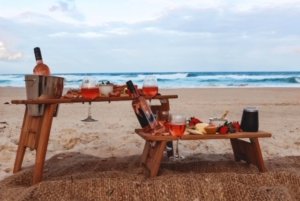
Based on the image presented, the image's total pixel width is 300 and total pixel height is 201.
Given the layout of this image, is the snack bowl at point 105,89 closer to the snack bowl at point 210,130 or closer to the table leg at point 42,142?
the table leg at point 42,142

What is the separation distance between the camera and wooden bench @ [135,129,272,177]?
14.4 feet

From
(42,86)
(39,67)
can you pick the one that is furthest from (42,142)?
(39,67)

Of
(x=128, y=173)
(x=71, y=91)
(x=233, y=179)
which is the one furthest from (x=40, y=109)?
(x=233, y=179)

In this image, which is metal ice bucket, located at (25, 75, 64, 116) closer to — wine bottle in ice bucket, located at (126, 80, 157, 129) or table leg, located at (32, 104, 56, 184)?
table leg, located at (32, 104, 56, 184)

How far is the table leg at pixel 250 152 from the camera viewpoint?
4754 millimetres

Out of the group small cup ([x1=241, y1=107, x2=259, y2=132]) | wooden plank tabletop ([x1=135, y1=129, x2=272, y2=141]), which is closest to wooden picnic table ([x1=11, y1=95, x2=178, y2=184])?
wooden plank tabletop ([x1=135, y1=129, x2=272, y2=141])

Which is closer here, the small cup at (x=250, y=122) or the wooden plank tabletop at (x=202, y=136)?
the wooden plank tabletop at (x=202, y=136)

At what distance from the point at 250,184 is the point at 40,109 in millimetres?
2340

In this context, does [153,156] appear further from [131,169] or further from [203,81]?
[203,81]

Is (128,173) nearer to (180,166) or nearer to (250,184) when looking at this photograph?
(180,166)

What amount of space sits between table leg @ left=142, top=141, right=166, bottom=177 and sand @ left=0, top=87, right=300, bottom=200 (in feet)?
0.35

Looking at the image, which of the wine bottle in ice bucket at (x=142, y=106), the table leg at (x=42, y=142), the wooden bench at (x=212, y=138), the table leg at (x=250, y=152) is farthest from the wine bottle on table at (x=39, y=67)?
the table leg at (x=250, y=152)

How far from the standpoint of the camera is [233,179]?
419 cm

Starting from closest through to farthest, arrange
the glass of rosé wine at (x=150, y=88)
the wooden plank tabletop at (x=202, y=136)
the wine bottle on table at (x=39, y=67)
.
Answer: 1. the wooden plank tabletop at (x=202, y=136)
2. the wine bottle on table at (x=39, y=67)
3. the glass of rosé wine at (x=150, y=88)
